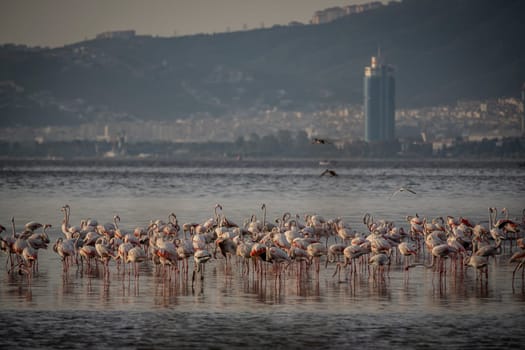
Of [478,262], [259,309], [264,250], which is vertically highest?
[264,250]

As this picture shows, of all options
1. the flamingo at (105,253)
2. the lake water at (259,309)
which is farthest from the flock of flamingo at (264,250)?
the lake water at (259,309)

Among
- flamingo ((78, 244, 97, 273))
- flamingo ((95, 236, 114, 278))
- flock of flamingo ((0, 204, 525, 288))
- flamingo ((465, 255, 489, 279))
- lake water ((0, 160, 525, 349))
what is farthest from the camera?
flamingo ((78, 244, 97, 273))

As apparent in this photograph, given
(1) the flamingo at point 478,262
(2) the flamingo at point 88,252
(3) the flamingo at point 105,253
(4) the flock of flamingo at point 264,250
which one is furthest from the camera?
(2) the flamingo at point 88,252

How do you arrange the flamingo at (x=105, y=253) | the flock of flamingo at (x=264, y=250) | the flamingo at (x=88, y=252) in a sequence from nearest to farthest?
the flock of flamingo at (x=264, y=250), the flamingo at (x=105, y=253), the flamingo at (x=88, y=252)

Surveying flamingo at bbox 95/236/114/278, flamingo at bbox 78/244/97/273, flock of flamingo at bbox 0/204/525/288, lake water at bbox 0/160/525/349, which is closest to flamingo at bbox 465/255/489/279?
flock of flamingo at bbox 0/204/525/288

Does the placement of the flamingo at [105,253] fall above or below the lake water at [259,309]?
above

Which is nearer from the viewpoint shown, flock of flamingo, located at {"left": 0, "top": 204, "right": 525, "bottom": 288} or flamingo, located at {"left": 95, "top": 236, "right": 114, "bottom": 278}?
flock of flamingo, located at {"left": 0, "top": 204, "right": 525, "bottom": 288}

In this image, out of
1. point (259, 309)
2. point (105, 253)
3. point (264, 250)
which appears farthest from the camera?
Answer: point (105, 253)

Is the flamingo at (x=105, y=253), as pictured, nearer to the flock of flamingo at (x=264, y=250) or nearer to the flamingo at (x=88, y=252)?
the flock of flamingo at (x=264, y=250)

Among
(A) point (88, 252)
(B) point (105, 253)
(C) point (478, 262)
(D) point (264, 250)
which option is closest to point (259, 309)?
(D) point (264, 250)

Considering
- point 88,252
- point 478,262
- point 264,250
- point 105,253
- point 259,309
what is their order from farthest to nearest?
point 88,252 → point 105,253 → point 264,250 → point 478,262 → point 259,309

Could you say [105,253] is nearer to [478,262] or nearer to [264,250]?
[264,250]

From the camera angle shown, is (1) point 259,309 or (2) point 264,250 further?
(2) point 264,250

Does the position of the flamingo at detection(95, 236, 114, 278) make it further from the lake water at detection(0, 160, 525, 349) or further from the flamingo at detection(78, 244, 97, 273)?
the lake water at detection(0, 160, 525, 349)
